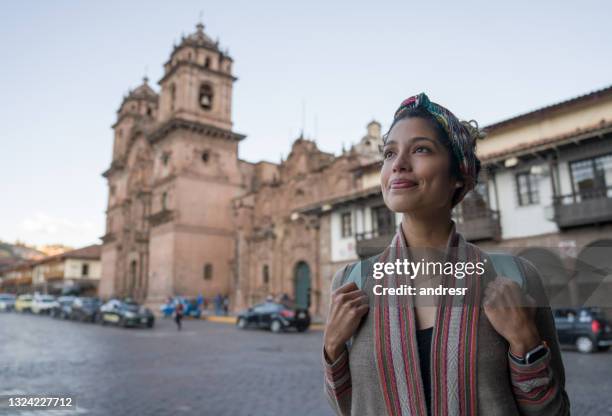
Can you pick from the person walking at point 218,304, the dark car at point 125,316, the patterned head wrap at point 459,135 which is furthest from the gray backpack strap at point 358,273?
the person walking at point 218,304

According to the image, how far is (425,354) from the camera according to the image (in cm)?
131

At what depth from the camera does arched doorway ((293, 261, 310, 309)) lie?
3059cm

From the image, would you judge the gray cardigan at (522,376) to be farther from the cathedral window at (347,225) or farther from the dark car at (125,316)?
the dark car at (125,316)

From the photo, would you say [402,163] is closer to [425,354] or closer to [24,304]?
[425,354]

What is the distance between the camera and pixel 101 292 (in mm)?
55344

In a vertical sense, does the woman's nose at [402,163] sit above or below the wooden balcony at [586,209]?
below

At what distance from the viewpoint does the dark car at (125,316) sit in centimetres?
2397

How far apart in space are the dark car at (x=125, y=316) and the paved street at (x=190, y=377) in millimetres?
8961

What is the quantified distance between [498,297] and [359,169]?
24.3 m

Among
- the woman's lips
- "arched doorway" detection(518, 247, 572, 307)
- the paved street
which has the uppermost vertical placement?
the woman's lips

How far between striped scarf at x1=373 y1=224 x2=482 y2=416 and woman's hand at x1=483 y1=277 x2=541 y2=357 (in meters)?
0.05

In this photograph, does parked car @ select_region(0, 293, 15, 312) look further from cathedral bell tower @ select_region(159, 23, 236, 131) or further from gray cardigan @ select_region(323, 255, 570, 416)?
gray cardigan @ select_region(323, 255, 570, 416)

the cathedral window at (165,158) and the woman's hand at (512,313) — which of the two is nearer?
the woman's hand at (512,313)

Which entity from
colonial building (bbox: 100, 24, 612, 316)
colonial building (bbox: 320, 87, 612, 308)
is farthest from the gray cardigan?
colonial building (bbox: 100, 24, 612, 316)
